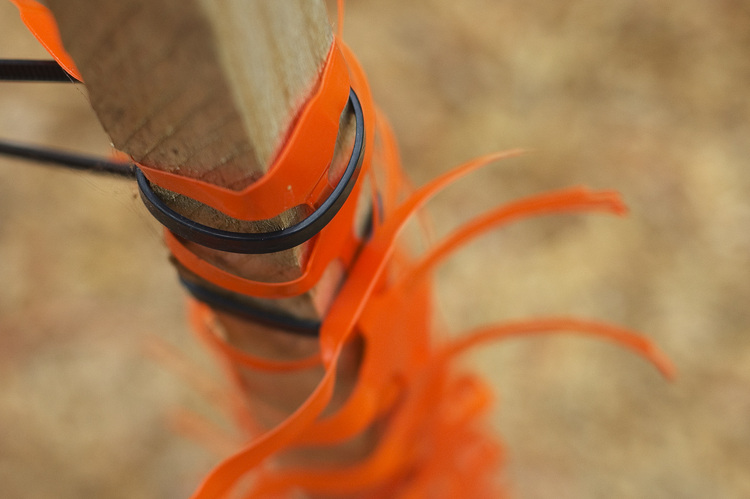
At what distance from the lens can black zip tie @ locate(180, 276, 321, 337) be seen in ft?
0.83

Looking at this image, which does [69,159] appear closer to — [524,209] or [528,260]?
[524,209]

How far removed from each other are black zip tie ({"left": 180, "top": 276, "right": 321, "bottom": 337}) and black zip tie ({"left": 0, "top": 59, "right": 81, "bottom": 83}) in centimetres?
9

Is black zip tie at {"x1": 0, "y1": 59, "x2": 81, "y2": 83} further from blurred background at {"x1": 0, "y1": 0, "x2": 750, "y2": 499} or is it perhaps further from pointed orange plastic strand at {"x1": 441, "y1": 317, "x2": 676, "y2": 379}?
blurred background at {"x1": 0, "y1": 0, "x2": 750, "y2": 499}

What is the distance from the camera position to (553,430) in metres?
1.03

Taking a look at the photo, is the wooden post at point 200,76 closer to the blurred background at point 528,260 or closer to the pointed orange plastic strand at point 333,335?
the pointed orange plastic strand at point 333,335

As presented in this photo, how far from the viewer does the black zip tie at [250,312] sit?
0.25 m

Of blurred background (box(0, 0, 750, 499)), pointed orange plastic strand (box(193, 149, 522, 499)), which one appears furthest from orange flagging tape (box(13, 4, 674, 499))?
blurred background (box(0, 0, 750, 499))

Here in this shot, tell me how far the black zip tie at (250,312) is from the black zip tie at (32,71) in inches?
3.7

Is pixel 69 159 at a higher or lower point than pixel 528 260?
higher

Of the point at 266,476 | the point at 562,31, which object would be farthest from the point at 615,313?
the point at 266,476

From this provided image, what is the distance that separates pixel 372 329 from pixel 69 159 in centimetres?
17

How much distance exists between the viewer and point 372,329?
29cm

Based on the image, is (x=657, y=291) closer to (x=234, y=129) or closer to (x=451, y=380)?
(x=451, y=380)

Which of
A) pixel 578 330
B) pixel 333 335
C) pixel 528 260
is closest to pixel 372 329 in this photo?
pixel 333 335
